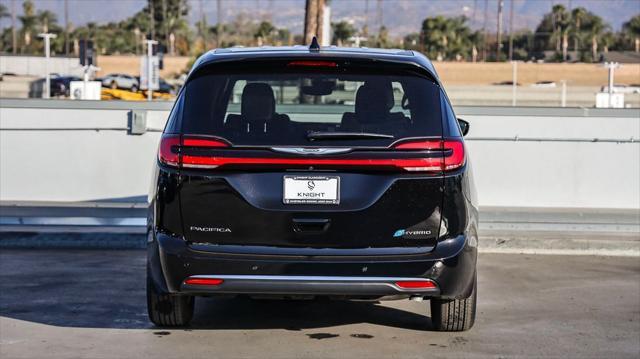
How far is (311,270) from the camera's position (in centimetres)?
632

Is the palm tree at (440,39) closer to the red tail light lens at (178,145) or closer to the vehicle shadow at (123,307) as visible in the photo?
the vehicle shadow at (123,307)

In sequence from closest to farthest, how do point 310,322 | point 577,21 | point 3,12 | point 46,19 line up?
1. point 310,322
2. point 577,21
3. point 46,19
4. point 3,12

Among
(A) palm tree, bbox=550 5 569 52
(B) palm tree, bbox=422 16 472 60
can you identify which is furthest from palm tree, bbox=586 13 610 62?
(B) palm tree, bbox=422 16 472 60

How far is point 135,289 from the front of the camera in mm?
8883

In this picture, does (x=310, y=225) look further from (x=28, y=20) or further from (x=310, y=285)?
(x=28, y=20)

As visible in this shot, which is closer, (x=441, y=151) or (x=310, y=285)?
(x=310, y=285)

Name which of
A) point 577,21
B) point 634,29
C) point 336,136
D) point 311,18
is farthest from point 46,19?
point 336,136

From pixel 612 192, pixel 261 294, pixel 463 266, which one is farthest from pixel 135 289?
pixel 612 192

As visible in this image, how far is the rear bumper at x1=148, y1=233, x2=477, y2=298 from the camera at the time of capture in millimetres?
6320

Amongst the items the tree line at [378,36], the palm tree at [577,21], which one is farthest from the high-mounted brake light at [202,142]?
the palm tree at [577,21]

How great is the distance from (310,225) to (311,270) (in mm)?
243

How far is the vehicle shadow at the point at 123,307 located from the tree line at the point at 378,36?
3788 inches

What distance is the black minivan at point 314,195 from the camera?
20.7 ft

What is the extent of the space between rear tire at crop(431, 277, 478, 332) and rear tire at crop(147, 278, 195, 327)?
4.99ft
